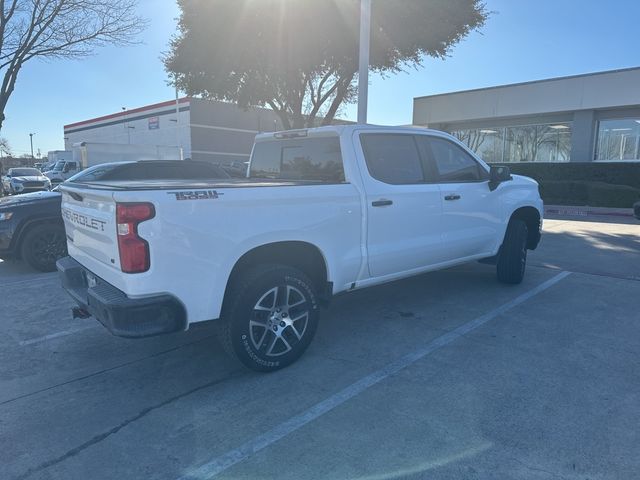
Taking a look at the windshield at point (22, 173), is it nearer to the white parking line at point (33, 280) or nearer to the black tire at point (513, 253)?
the white parking line at point (33, 280)

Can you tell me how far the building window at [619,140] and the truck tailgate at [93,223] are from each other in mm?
21807

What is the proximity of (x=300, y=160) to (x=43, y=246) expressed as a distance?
4866 millimetres

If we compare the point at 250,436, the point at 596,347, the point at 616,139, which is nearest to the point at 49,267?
the point at 250,436

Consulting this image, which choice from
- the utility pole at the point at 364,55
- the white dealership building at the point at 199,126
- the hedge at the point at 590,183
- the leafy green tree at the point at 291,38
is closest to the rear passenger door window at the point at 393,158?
the utility pole at the point at 364,55

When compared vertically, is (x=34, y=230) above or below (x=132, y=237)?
below

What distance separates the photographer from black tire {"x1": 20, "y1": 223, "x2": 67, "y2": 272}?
7180mm

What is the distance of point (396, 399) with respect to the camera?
11.0 ft

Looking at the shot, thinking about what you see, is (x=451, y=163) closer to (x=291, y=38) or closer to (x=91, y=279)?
(x=91, y=279)

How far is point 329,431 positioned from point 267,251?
4.63 ft

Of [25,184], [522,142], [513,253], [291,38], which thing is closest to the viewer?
[513,253]

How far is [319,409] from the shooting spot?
3.23 metres

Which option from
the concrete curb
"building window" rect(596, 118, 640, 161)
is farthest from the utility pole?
"building window" rect(596, 118, 640, 161)

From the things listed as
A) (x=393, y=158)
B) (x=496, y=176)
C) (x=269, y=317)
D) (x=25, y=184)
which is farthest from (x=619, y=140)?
(x=25, y=184)

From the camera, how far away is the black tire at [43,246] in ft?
23.6
